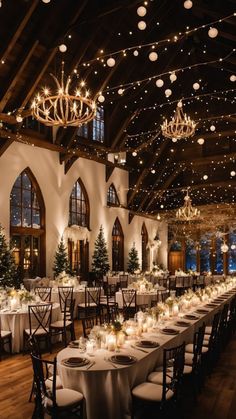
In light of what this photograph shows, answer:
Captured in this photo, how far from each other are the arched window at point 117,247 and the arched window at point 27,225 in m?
5.25

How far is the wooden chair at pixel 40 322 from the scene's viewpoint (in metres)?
6.58

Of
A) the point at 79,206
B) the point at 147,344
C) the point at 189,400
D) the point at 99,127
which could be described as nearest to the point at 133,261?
the point at 79,206

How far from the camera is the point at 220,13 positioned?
10.0 m

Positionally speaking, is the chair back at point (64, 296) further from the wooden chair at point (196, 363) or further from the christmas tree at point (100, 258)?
the christmas tree at point (100, 258)

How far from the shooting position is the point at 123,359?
3951mm

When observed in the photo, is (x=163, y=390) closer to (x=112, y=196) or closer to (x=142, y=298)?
(x=142, y=298)

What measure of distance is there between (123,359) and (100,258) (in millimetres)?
11165

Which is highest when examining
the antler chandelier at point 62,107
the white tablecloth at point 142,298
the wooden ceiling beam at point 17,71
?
the wooden ceiling beam at point 17,71

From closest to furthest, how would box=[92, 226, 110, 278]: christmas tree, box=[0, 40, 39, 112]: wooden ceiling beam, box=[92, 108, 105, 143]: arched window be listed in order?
1. box=[0, 40, 39, 112]: wooden ceiling beam
2. box=[92, 226, 110, 278]: christmas tree
3. box=[92, 108, 105, 143]: arched window

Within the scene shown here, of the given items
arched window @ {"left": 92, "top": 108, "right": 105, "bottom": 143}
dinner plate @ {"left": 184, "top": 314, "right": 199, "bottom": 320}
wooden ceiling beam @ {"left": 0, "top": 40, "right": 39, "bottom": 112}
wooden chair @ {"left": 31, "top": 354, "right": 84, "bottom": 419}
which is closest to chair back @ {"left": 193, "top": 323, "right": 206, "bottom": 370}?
dinner plate @ {"left": 184, "top": 314, "right": 199, "bottom": 320}

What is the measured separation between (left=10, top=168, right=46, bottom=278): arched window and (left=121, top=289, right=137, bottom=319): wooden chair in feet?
12.8

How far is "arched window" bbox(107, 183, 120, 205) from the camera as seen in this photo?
1737cm

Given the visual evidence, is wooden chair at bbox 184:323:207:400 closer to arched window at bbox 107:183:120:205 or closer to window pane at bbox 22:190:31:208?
window pane at bbox 22:190:31:208

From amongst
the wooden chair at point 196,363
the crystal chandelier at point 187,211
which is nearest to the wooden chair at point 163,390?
the wooden chair at point 196,363
